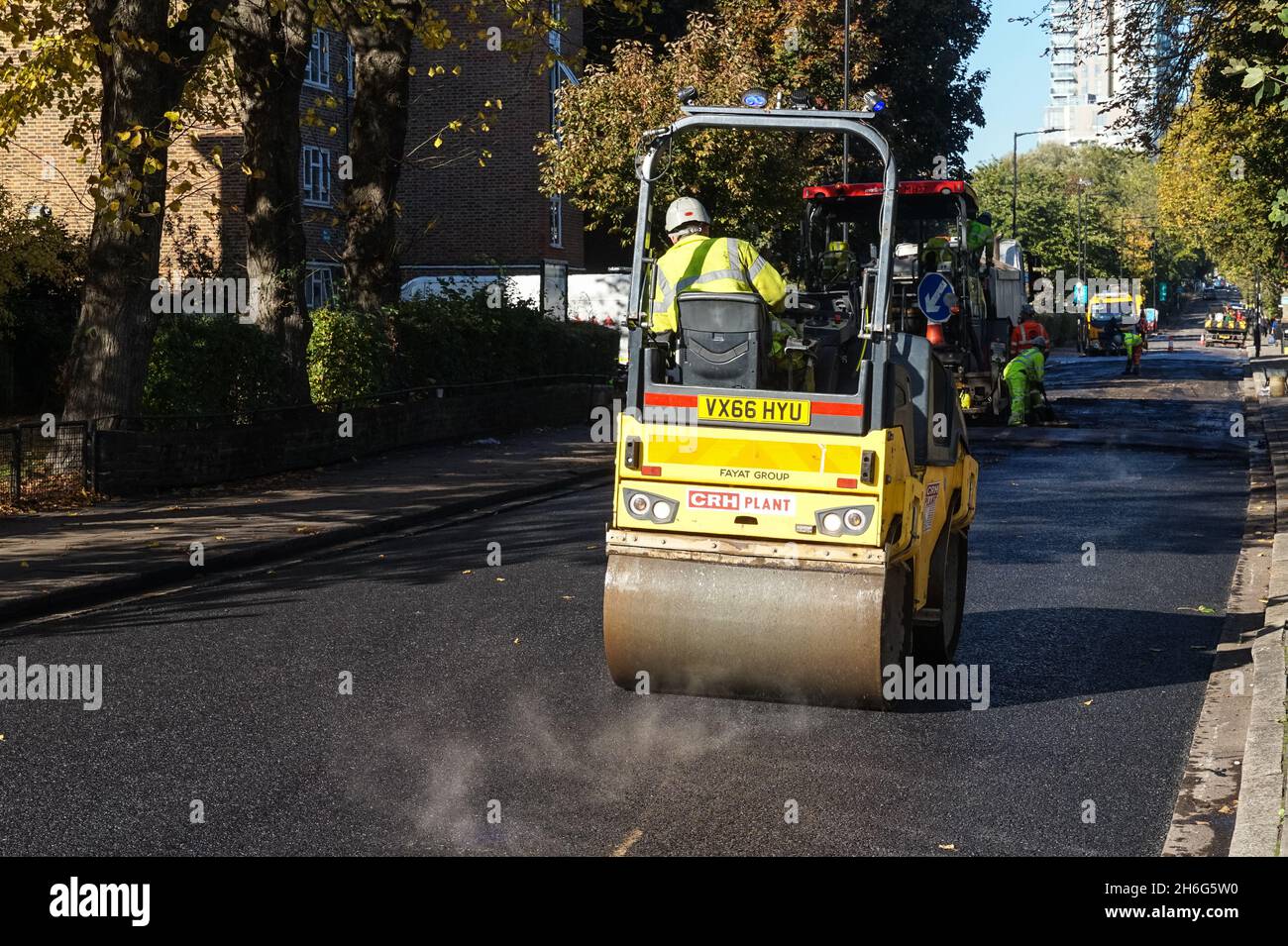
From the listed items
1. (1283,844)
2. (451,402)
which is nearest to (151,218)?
(451,402)

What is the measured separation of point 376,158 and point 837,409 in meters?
15.9

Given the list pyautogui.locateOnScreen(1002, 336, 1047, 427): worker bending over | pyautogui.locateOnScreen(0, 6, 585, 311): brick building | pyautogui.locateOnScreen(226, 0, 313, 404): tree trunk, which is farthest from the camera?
pyautogui.locateOnScreen(0, 6, 585, 311): brick building

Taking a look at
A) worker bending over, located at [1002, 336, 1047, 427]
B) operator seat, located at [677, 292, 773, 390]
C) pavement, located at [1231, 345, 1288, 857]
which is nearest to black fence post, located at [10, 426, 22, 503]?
operator seat, located at [677, 292, 773, 390]

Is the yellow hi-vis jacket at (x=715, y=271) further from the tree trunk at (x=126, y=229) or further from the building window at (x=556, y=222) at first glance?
the building window at (x=556, y=222)

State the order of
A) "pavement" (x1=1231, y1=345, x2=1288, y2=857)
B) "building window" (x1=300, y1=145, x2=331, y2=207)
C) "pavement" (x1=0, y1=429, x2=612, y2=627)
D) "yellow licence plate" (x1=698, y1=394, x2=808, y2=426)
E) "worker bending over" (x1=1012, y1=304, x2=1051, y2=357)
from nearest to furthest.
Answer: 1. "pavement" (x1=1231, y1=345, x2=1288, y2=857)
2. "yellow licence plate" (x1=698, y1=394, x2=808, y2=426)
3. "pavement" (x1=0, y1=429, x2=612, y2=627)
4. "worker bending over" (x1=1012, y1=304, x2=1051, y2=357)
5. "building window" (x1=300, y1=145, x2=331, y2=207)

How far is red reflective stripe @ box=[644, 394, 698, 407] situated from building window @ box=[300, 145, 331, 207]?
3369cm

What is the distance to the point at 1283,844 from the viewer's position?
5582 mm

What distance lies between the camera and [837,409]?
7555 mm

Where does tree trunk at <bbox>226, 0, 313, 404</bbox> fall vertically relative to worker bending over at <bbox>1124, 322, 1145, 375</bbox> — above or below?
above

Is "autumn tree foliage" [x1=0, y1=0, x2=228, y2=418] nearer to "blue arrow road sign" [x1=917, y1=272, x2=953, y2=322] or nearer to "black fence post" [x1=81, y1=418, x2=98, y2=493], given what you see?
"black fence post" [x1=81, y1=418, x2=98, y2=493]

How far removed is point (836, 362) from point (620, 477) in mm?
1450

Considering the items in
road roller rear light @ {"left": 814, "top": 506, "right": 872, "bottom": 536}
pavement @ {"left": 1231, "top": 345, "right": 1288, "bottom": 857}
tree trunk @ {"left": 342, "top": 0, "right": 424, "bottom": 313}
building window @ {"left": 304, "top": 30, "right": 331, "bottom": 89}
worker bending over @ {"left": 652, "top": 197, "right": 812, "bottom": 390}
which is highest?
building window @ {"left": 304, "top": 30, "right": 331, "bottom": 89}

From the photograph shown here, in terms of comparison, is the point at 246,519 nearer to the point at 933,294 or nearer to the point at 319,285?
the point at 933,294

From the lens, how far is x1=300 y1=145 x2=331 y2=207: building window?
4047 cm
